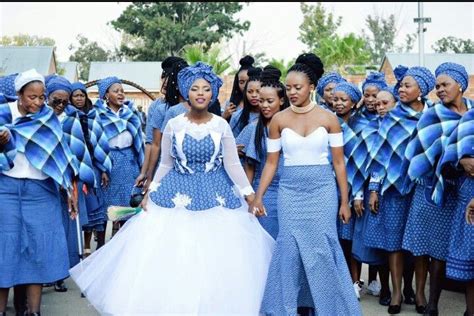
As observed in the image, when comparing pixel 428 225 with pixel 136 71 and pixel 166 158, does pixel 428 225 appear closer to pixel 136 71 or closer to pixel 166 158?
pixel 166 158

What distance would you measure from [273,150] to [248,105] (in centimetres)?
160

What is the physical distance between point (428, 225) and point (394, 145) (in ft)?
2.68

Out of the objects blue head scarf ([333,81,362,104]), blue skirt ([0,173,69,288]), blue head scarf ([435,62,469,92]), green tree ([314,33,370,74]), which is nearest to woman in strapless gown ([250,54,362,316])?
blue head scarf ([435,62,469,92])

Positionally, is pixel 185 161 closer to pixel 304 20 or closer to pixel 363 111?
pixel 363 111

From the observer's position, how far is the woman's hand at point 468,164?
22.2 ft

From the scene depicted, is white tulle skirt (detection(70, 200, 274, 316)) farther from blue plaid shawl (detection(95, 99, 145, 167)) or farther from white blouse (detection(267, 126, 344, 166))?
blue plaid shawl (detection(95, 99, 145, 167))

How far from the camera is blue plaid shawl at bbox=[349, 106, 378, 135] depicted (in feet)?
27.7

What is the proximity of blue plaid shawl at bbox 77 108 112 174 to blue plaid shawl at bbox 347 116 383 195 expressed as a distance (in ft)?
9.65

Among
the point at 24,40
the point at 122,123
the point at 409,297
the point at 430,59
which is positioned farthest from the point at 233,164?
the point at 24,40

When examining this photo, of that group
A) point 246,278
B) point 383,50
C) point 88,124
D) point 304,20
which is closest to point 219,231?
point 246,278

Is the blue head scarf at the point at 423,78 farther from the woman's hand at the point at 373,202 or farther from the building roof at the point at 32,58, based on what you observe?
the building roof at the point at 32,58

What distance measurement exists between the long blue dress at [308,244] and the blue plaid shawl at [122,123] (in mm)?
3824

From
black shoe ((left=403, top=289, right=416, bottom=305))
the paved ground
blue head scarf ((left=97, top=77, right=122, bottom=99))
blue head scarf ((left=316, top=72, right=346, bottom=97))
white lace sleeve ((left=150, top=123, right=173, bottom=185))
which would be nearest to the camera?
white lace sleeve ((left=150, top=123, right=173, bottom=185))

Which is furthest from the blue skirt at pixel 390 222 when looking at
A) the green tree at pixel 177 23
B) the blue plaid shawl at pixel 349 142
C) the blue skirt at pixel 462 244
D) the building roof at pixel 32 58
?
the green tree at pixel 177 23
